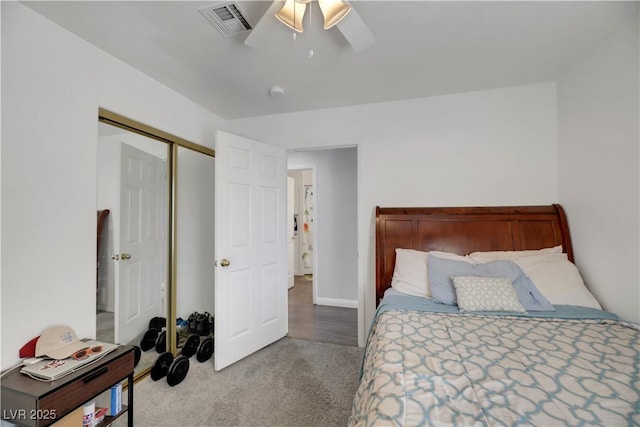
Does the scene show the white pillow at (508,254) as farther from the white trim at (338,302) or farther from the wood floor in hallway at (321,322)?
the white trim at (338,302)

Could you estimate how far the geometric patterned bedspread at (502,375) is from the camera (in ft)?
2.71

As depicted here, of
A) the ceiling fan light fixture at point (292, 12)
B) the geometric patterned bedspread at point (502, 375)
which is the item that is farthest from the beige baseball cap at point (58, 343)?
the ceiling fan light fixture at point (292, 12)

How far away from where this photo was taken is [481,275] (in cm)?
194

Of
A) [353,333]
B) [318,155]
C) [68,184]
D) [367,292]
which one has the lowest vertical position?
[353,333]

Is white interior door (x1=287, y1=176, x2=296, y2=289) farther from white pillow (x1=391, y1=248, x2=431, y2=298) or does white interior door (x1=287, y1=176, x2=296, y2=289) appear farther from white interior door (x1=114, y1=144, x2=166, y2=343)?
white pillow (x1=391, y1=248, x2=431, y2=298)

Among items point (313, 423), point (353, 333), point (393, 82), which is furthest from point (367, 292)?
point (393, 82)

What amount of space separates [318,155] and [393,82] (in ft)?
6.68

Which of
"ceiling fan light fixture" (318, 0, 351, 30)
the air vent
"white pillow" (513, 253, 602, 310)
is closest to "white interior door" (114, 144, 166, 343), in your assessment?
the air vent

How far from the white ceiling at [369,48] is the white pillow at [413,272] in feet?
4.85

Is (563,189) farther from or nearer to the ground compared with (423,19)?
nearer to the ground

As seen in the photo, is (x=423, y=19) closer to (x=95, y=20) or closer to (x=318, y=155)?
(x=95, y=20)

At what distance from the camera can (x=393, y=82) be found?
7.69 ft

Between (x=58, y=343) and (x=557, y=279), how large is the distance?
3.14m

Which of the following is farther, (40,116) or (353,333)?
→ (353,333)
